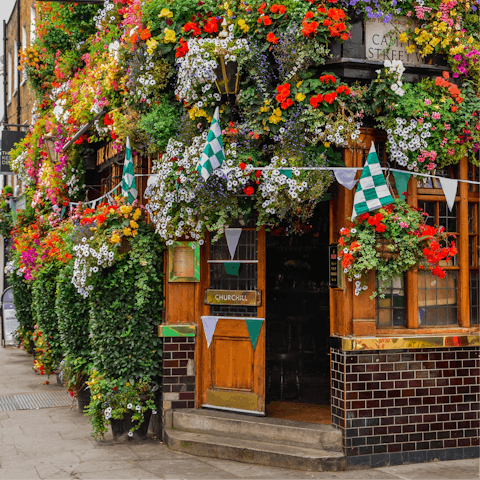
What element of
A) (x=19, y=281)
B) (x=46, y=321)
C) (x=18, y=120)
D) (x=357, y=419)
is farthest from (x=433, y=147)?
(x=18, y=120)

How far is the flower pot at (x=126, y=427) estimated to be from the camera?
26.3ft

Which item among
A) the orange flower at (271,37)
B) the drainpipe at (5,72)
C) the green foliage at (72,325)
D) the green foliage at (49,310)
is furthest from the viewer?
the drainpipe at (5,72)

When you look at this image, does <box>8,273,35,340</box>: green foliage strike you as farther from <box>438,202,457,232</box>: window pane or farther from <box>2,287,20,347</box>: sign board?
<box>438,202,457,232</box>: window pane

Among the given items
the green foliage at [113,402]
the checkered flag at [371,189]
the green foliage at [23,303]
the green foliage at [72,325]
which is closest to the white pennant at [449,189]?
the checkered flag at [371,189]

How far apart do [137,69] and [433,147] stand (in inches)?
148

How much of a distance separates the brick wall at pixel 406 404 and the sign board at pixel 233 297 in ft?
3.97

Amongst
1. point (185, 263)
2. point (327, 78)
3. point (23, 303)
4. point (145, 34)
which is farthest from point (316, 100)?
point (23, 303)

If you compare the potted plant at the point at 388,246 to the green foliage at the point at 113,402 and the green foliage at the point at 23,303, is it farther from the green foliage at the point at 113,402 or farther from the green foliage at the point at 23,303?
the green foliage at the point at 23,303

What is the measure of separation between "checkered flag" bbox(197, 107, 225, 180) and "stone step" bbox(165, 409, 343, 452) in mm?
3055

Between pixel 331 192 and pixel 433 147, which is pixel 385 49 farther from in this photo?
pixel 331 192

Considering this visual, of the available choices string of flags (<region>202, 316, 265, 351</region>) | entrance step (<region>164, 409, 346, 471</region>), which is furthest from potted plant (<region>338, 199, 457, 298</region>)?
entrance step (<region>164, 409, 346, 471</region>)

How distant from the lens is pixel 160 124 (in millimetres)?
7773

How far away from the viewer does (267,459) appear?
7062 mm

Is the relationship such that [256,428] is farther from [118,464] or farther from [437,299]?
[437,299]
